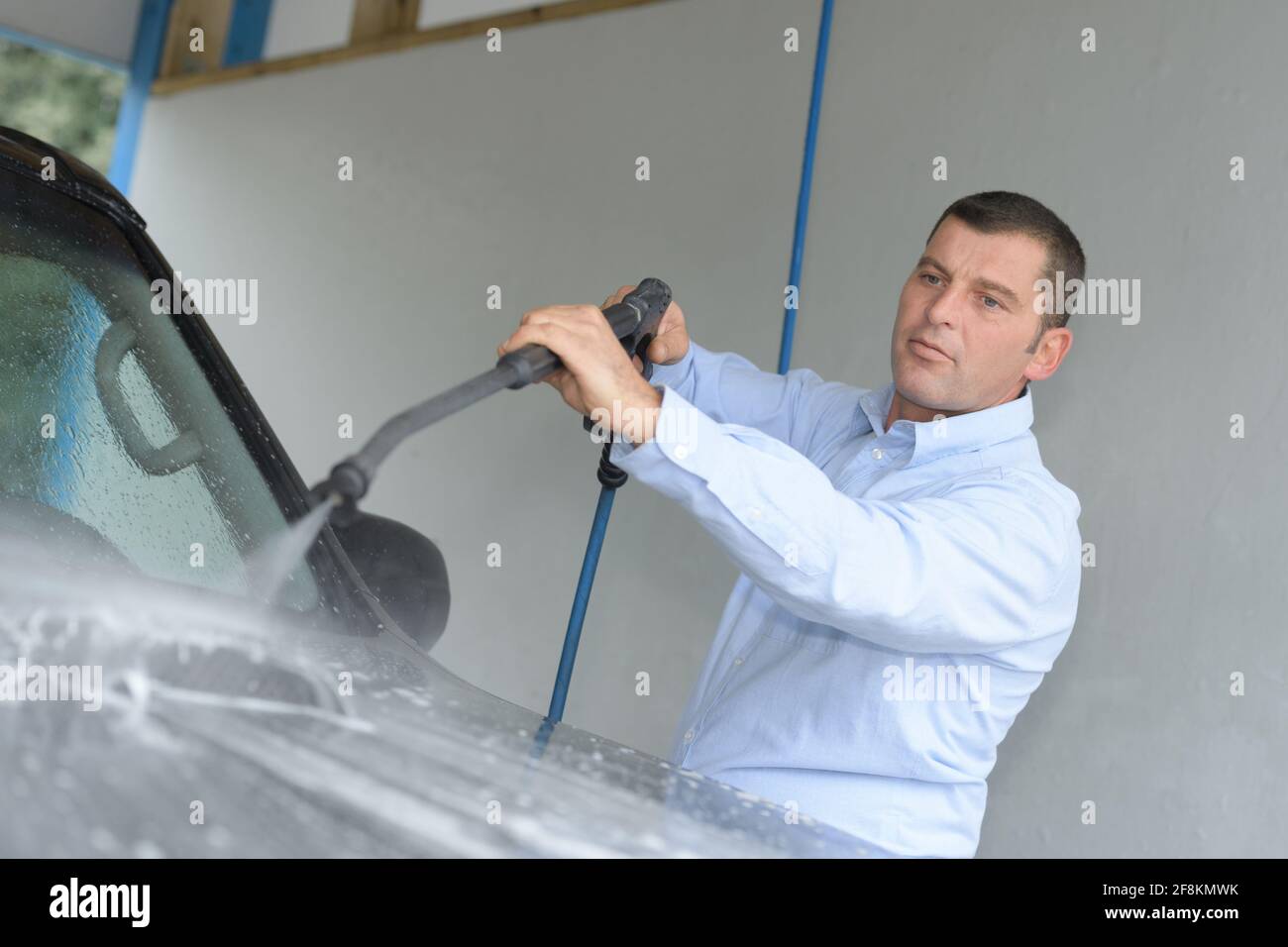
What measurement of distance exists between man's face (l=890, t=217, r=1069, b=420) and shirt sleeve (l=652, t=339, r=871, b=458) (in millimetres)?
325

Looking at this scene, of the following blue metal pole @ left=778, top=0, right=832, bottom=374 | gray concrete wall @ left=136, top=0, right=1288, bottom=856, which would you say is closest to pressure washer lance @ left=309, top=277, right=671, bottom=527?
gray concrete wall @ left=136, top=0, right=1288, bottom=856

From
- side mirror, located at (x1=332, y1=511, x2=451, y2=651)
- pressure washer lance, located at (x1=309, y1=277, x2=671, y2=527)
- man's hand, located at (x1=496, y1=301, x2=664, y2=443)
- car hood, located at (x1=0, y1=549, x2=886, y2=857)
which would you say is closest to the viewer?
car hood, located at (x1=0, y1=549, x2=886, y2=857)

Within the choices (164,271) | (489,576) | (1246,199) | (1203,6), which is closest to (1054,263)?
(1246,199)

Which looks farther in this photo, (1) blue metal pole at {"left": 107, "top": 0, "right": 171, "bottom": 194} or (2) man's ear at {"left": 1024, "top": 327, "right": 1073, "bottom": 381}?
(1) blue metal pole at {"left": 107, "top": 0, "right": 171, "bottom": 194}

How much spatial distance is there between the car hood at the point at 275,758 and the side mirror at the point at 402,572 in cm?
18

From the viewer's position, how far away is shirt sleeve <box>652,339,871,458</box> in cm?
216

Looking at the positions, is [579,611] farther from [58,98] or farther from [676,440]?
[58,98]

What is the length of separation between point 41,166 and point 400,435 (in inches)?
31.2

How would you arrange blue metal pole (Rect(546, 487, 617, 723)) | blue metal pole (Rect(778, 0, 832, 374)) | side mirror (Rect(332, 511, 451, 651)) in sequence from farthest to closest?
blue metal pole (Rect(778, 0, 832, 374)), blue metal pole (Rect(546, 487, 617, 723)), side mirror (Rect(332, 511, 451, 651))

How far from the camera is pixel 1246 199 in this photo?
2324mm

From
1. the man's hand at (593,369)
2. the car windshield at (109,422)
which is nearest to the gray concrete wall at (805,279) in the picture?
the man's hand at (593,369)

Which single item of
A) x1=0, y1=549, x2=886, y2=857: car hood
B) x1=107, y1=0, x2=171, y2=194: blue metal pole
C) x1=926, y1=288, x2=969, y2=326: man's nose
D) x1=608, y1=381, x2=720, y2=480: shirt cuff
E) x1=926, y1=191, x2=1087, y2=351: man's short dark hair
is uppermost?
x1=107, y1=0, x2=171, y2=194: blue metal pole

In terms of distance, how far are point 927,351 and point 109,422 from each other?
104cm

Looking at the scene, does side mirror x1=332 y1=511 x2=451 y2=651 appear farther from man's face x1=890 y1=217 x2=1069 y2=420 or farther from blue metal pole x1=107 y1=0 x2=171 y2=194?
blue metal pole x1=107 y1=0 x2=171 y2=194
